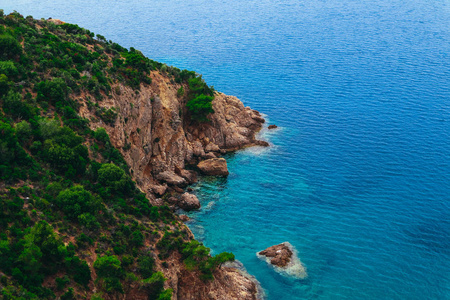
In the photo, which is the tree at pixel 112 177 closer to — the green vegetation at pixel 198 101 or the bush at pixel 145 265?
the bush at pixel 145 265

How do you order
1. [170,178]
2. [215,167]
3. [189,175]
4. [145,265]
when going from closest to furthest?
[145,265] → [170,178] → [189,175] → [215,167]

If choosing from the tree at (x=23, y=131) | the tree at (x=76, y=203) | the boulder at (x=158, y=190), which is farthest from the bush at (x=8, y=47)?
the boulder at (x=158, y=190)

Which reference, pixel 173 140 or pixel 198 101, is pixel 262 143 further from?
pixel 173 140

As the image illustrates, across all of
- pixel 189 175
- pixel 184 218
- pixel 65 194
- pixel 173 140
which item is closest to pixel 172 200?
pixel 184 218

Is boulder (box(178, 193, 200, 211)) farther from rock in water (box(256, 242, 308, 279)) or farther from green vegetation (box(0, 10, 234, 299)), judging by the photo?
rock in water (box(256, 242, 308, 279))

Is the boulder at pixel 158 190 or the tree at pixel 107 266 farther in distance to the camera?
the boulder at pixel 158 190

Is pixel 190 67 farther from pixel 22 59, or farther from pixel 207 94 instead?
pixel 22 59

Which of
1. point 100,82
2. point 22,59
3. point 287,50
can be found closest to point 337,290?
point 100,82
